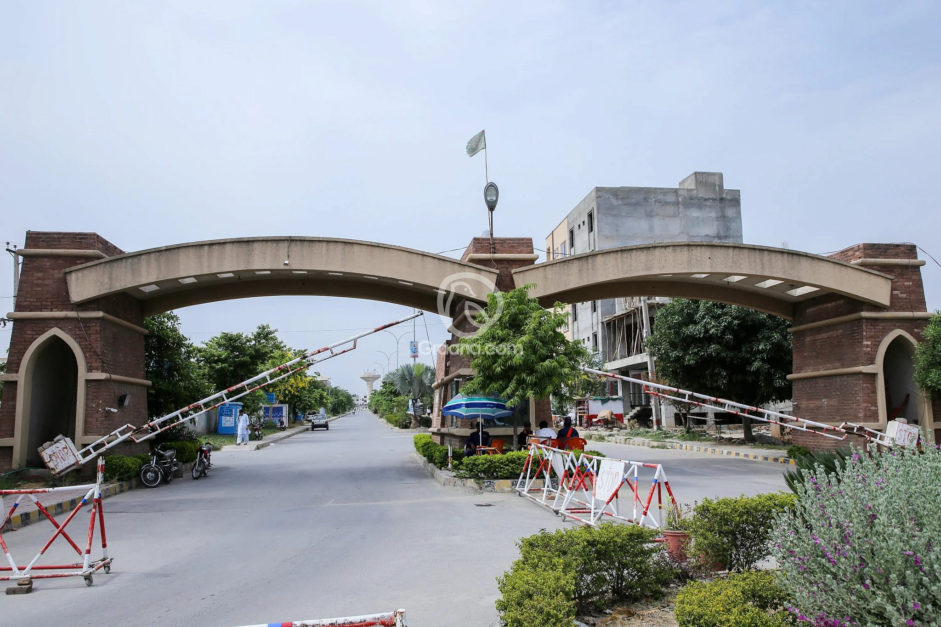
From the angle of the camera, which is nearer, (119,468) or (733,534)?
(733,534)

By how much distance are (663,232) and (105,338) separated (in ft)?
145

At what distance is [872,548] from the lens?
3.68m

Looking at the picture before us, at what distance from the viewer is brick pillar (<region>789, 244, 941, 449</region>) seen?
18.7m

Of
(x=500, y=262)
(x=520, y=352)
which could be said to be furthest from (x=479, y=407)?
(x=500, y=262)

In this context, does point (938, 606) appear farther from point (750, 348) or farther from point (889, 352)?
point (750, 348)

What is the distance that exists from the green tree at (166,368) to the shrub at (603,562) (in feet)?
59.8

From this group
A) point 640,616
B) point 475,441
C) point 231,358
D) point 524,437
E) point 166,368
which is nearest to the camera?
point 640,616

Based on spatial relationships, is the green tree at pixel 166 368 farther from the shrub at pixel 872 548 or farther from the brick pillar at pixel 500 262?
the shrub at pixel 872 548

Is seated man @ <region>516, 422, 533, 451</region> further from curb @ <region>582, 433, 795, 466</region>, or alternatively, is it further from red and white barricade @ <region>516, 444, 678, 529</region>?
curb @ <region>582, 433, 795, 466</region>

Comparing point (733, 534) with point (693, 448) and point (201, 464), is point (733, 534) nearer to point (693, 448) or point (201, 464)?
point (201, 464)

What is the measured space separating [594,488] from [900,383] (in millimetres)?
15839

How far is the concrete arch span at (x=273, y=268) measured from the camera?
17062 mm

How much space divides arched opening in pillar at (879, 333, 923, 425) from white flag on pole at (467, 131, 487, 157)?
13.2m

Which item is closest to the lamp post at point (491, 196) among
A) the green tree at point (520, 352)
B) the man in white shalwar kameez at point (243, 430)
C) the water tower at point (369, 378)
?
the green tree at point (520, 352)
